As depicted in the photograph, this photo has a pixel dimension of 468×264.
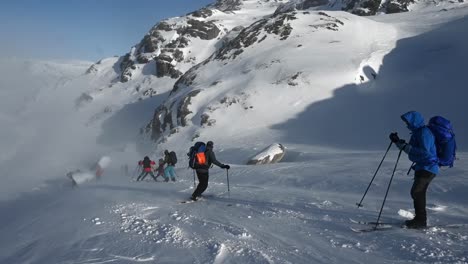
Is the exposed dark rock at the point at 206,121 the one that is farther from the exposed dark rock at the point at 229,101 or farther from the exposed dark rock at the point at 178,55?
the exposed dark rock at the point at 178,55

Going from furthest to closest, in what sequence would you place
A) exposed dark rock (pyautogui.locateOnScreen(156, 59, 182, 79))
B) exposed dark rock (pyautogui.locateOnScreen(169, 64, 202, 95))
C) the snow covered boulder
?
exposed dark rock (pyautogui.locateOnScreen(156, 59, 182, 79)), exposed dark rock (pyautogui.locateOnScreen(169, 64, 202, 95)), the snow covered boulder

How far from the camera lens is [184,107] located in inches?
1540

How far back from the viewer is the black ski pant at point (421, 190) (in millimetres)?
6531

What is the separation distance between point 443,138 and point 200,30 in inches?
3151

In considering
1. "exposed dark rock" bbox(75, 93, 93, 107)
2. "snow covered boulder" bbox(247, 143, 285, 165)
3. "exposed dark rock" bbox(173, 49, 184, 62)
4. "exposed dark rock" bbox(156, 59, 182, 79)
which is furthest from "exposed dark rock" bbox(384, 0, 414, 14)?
"exposed dark rock" bbox(75, 93, 93, 107)

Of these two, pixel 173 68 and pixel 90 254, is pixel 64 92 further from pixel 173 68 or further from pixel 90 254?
pixel 90 254

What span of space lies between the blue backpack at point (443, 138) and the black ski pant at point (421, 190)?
350 millimetres

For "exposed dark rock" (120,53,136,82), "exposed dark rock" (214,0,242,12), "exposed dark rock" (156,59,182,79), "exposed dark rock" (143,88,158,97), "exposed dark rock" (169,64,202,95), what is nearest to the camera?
"exposed dark rock" (169,64,202,95)

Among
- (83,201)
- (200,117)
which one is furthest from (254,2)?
(83,201)

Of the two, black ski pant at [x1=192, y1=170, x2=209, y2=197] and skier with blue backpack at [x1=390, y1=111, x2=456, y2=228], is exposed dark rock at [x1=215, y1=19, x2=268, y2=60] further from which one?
skier with blue backpack at [x1=390, y1=111, x2=456, y2=228]

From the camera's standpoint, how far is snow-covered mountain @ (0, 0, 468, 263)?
658 centimetres

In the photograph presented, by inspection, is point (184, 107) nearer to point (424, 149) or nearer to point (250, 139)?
point (250, 139)

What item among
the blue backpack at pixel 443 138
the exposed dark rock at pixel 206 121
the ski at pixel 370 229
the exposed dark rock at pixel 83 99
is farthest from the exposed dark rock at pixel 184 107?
the exposed dark rock at pixel 83 99

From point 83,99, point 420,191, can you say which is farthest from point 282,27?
point 83,99
